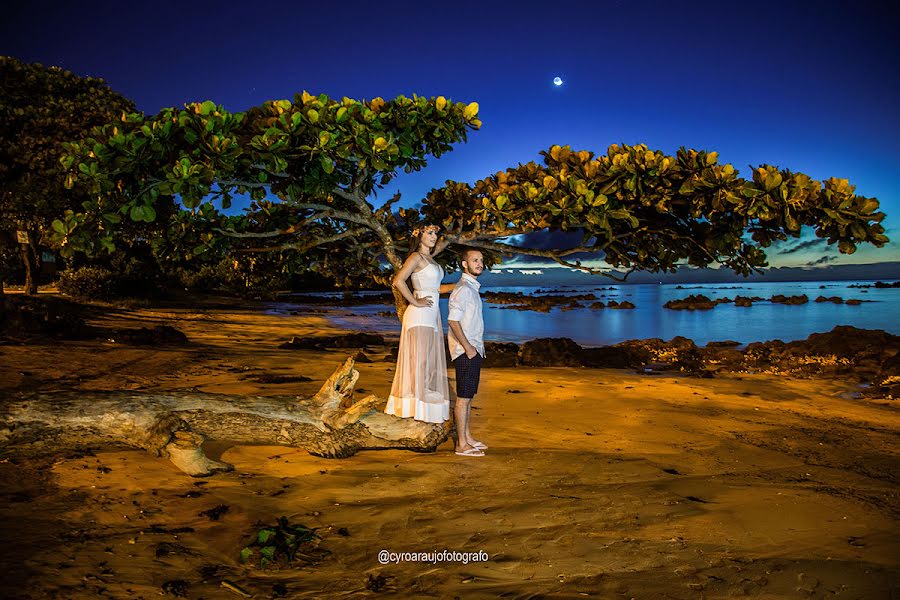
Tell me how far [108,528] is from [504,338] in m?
23.5

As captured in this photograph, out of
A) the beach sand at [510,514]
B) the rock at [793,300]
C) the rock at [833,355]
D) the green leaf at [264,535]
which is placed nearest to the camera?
the beach sand at [510,514]

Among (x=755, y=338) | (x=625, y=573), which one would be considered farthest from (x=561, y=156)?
(x=755, y=338)

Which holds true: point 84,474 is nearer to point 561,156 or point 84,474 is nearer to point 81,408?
point 81,408

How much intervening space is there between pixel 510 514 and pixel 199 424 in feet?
9.77

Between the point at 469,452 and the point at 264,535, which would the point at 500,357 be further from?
the point at 264,535

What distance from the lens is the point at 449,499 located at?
439cm

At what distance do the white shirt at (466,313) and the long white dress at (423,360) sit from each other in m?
0.17

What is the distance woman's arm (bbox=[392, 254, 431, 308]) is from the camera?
5.33m

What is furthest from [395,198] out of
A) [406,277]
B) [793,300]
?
[793,300]

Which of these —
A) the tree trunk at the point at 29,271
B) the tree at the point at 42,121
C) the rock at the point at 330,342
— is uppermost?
the tree at the point at 42,121

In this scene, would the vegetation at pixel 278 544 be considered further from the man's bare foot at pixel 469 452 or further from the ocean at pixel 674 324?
the ocean at pixel 674 324

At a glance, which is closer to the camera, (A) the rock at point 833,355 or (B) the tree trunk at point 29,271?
(A) the rock at point 833,355

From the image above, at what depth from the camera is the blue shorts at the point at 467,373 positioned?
5.51 m

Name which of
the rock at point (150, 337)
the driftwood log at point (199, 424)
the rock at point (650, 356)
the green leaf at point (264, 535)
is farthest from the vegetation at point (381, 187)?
the rock at point (650, 356)
